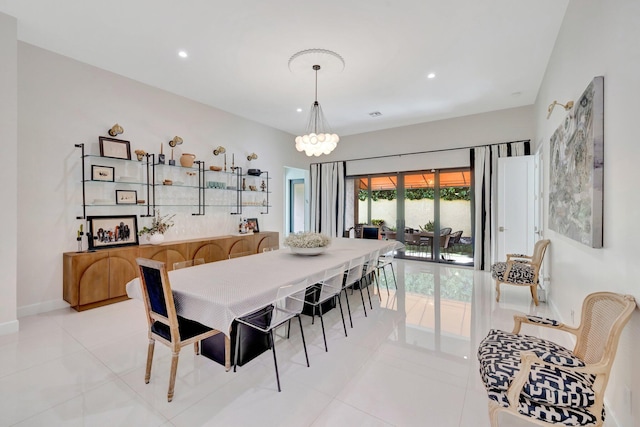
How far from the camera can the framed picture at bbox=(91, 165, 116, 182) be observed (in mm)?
3863

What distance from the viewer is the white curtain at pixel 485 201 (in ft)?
18.6

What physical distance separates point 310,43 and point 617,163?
3.08 metres

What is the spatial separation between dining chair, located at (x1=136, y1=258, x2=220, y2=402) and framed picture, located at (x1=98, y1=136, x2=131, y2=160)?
2810 millimetres

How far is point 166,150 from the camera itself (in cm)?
477

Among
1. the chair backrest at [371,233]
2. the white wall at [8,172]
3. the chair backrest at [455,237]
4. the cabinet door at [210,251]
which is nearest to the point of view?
the white wall at [8,172]

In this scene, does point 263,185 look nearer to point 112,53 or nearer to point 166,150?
point 166,150

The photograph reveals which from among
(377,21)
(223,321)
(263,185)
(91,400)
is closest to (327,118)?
(263,185)

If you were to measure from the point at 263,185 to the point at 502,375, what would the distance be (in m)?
5.77

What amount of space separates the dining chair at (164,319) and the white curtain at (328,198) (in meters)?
5.67

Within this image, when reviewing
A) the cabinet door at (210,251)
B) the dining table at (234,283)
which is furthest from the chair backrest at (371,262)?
the cabinet door at (210,251)

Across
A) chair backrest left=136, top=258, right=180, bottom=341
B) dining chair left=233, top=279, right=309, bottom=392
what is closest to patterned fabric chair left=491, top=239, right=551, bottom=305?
dining chair left=233, top=279, right=309, bottom=392

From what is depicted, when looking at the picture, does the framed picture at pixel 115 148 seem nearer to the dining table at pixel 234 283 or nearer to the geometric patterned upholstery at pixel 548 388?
the dining table at pixel 234 283

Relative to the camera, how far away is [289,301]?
98.7 inches

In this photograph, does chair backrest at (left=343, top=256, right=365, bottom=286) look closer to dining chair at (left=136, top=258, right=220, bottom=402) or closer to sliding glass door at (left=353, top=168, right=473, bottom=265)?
dining chair at (left=136, top=258, right=220, bottom=402)
